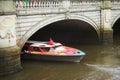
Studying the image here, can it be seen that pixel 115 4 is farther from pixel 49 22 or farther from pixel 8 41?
pixel 8 41

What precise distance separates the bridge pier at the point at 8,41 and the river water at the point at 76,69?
0.46m

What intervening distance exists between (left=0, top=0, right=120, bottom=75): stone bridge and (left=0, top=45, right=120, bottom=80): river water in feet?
2.93

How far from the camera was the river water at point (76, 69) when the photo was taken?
13.1 metres

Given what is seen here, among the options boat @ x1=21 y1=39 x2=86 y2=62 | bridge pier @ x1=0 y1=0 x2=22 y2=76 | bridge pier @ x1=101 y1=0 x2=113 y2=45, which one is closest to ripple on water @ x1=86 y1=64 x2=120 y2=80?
boat @ x1=21 y1=39 x2=86 y2=62

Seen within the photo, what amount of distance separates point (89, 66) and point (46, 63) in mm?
2387

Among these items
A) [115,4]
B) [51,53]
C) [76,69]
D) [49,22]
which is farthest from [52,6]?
[115,4]

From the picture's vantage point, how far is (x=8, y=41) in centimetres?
1269

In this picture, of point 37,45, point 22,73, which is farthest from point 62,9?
point 22,73

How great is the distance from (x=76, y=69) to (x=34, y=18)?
136 inches

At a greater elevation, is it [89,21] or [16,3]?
[16,3]

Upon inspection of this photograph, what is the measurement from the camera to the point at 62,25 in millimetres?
21297

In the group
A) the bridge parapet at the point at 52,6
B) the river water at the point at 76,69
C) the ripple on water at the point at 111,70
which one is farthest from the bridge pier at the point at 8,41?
the ripple on water at the point at 111,70

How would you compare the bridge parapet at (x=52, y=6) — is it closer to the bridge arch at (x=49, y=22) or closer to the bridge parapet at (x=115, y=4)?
the bridge arch at (x=49, y=22)

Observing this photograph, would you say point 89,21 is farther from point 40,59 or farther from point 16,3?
point 16,3
